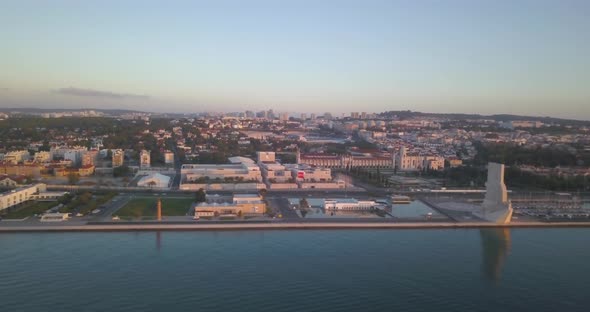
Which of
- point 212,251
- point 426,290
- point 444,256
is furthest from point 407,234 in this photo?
point 212,251

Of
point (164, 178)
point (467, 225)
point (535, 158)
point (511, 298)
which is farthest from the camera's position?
point (535, 158)

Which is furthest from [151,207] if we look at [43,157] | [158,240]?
[43,157]

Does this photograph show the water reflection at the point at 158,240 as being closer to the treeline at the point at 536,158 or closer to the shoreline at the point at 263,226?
the shoreline at the point at 263,226

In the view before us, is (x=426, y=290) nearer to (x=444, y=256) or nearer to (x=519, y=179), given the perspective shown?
(x=444, y=256)

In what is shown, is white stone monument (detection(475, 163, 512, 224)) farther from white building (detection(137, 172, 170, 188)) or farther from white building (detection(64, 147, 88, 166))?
white building (detection(64, 147, 88, 166))

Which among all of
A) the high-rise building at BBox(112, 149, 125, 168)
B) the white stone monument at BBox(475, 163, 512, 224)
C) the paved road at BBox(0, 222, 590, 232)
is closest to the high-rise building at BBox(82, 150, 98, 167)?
the high-rise building at BBox(112, 149, 125, 168)

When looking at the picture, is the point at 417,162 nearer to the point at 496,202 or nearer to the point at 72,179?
the point at 496,202
